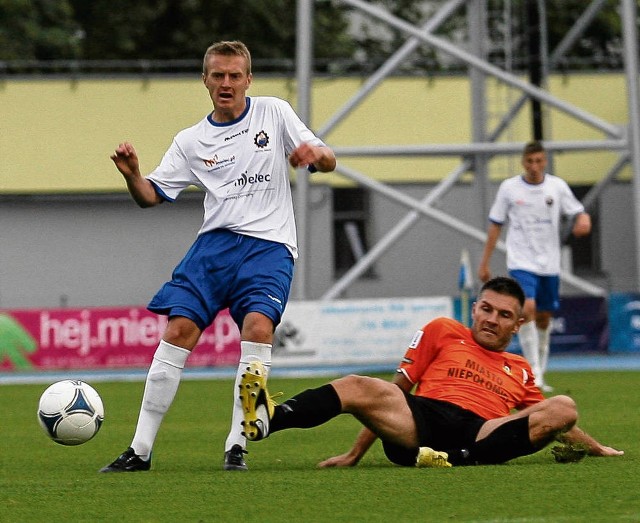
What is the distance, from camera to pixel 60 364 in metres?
21.1

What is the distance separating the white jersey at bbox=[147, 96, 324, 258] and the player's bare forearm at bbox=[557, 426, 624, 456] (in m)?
1.68

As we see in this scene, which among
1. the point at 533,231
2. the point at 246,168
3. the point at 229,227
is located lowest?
the point at 533,231

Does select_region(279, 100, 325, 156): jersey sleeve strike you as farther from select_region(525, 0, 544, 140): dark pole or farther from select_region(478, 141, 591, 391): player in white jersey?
select_region(525, 0, 544, 140): dark pole

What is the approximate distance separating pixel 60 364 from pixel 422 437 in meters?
14.8

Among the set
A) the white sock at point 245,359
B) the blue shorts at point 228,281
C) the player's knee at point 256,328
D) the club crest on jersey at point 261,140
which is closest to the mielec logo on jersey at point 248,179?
the club crest on jersey at point 261,140

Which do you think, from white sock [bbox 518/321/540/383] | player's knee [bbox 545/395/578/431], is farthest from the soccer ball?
white sock [bbox 518/321/540/383]

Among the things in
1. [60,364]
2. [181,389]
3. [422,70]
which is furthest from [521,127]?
[181,389]

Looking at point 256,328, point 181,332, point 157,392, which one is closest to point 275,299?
point 256,328

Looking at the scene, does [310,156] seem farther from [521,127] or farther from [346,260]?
[346,260]

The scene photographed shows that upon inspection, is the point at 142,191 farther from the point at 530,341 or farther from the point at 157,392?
the point at 530,341

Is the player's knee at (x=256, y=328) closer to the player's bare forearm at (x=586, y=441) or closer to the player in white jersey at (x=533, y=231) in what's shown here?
the player's bare forearm at (x=586, y=441)

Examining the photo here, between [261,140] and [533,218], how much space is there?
6572 mm

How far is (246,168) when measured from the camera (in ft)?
23.9

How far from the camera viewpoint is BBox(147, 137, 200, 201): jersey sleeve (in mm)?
7422
